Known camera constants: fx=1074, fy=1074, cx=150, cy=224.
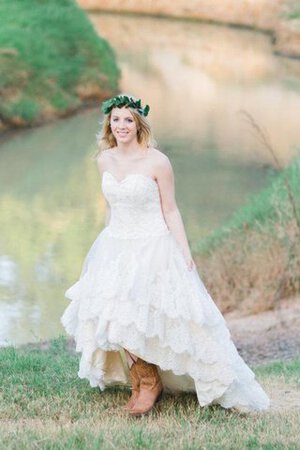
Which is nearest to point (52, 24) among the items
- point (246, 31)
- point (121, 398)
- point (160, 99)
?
point (160, 99)

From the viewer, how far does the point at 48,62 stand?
79.8 ft

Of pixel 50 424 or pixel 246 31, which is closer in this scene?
pixel 50 424

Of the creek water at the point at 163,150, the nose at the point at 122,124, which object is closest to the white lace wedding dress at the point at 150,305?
the nose at the point at 122,124

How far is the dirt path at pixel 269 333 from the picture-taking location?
894 cm

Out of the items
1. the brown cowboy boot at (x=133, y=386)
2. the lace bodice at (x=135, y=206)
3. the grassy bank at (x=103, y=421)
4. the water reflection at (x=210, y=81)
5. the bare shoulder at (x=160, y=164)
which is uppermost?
the water reflection at (x=210, y=81)

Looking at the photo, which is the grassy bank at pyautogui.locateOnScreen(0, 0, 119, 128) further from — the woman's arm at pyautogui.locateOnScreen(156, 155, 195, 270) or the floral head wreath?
the woman's arm at pyautogui.locateOnScreen(156, 155, 195, 270)

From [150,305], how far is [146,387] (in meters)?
0.47

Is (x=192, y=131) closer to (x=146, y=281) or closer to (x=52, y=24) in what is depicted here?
(x=52, y=24)

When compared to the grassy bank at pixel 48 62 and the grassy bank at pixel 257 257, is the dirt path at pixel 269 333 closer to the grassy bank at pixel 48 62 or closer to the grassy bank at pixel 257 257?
the grassy bank at pixel 257 257

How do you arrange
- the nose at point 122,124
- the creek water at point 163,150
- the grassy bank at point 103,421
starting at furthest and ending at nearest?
the creek water at point 163,150 → the nose at point 122,124 → the grassy bank at point 103,421

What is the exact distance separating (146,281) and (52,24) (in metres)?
21.4

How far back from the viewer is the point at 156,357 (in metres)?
5.12

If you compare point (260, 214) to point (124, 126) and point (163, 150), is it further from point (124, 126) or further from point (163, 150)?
point (163, 150)

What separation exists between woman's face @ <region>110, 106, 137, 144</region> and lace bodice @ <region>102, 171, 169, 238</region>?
0.65 feet
